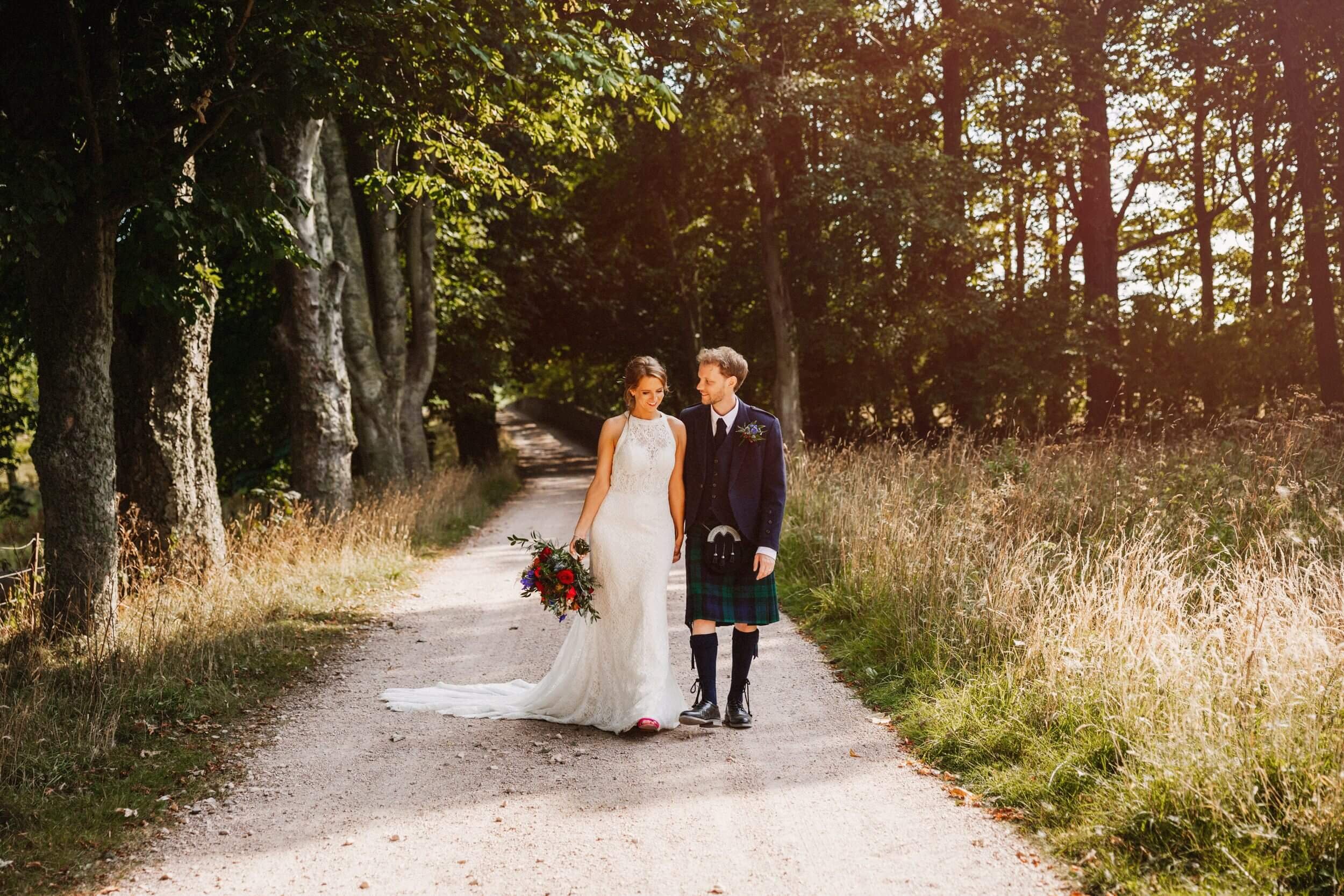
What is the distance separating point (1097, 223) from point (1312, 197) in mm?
5409

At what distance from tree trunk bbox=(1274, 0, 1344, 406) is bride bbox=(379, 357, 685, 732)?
1634 centimetres

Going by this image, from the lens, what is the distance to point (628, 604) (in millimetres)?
5773

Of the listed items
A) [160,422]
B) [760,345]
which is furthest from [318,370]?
[760,345]

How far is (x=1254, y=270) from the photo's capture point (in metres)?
25.5

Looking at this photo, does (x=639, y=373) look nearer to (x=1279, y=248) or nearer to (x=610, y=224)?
(x=610, y=224)

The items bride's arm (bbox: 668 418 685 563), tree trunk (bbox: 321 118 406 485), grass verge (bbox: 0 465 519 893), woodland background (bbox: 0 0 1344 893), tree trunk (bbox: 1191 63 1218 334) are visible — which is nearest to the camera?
grass verge (bbox: 0 465 519 893)

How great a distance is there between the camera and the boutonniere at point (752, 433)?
18.4 feet

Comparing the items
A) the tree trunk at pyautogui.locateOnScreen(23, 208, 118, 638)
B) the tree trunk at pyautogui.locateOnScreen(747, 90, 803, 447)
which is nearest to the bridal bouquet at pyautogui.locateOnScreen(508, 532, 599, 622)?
the tree trunk at pyautogui.locateOnScreen(23, 208, 118, 638)

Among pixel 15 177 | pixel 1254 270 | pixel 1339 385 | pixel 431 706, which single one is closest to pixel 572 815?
pixel 431 706

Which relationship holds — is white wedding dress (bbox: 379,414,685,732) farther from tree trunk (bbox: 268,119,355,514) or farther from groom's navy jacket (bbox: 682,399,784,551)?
tree trunk (bbox: 268,119,355,514)

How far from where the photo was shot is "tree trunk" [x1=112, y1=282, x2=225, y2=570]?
861 centimetres

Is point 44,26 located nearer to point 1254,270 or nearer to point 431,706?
point 431,706

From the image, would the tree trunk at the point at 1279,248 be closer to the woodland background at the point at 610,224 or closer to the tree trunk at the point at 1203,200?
the woodland background at the point at 610,224

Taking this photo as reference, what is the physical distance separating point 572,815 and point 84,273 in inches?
204
